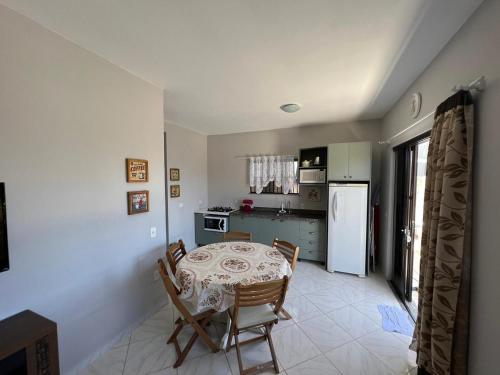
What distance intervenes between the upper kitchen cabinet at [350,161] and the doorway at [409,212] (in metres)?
0.41

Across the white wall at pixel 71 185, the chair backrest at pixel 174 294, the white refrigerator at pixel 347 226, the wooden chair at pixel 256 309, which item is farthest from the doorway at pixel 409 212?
the white wall at pixel 71 185

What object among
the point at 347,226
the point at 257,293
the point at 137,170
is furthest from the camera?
the point at 347,226

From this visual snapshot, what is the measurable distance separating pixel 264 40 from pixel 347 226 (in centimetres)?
283

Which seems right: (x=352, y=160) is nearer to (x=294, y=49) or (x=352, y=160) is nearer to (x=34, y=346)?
(x=294, y=49)

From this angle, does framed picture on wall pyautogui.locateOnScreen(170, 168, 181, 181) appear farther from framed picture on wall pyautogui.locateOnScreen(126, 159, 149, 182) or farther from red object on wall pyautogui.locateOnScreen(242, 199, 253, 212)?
framed picture on wall pyautogui.locateOnScreen(126, 159, 149, 182)

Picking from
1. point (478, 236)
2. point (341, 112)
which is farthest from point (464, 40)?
point (341, 112)

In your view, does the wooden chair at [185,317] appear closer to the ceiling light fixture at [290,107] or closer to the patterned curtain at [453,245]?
the patterned curtain at [453,245]

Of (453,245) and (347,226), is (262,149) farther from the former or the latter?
(453,245)

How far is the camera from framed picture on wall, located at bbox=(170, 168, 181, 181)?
3901mm

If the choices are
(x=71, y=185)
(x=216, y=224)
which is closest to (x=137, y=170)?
(x=71, y=185)

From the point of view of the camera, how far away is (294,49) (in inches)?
68.1

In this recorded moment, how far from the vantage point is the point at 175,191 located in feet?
13.1

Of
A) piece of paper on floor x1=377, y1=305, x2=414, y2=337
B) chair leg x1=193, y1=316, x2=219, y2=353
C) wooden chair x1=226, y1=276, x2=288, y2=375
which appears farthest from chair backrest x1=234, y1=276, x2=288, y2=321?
piece of paper on floor x1=377, y1=305, x2=414, y2=337

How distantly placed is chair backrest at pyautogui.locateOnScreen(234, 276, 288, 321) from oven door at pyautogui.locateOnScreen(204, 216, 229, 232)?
2.73 meters
